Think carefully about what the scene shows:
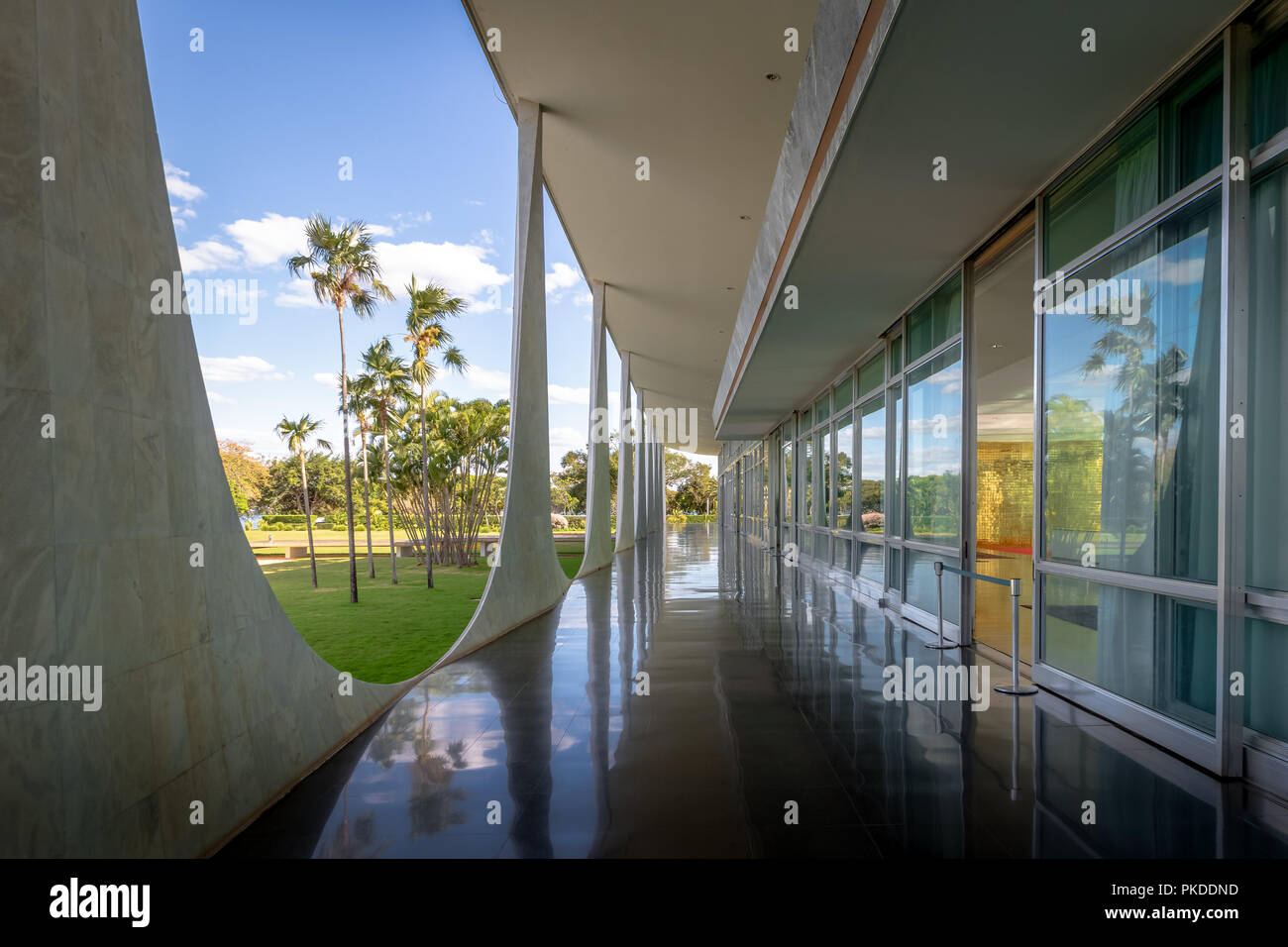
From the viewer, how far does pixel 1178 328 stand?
14.2 ft

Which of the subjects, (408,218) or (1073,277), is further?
(408,218)

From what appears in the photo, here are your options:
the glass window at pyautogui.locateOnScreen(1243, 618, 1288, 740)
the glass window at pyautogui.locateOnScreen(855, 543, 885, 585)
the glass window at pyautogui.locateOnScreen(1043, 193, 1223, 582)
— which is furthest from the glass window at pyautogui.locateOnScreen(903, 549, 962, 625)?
the glass window at pyautogui.locateOnScreen(1243, 618, 1288, 740)

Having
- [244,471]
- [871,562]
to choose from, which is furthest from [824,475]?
[244,471]

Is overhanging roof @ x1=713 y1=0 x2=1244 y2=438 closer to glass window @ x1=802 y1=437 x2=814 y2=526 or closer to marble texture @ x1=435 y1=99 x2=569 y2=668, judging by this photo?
marble texture @ x1=435 y1=99 x2=569 y2=668

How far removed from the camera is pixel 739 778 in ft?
12.6

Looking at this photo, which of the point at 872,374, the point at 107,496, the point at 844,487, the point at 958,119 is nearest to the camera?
the point at 107,496

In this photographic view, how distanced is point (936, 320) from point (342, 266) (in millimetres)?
15440

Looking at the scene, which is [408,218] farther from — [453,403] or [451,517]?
[451,517]

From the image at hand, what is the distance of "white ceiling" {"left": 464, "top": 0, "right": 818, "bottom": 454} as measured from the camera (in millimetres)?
7129

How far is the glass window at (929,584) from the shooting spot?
7.83 metres

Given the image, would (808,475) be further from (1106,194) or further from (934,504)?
(1106,194)
